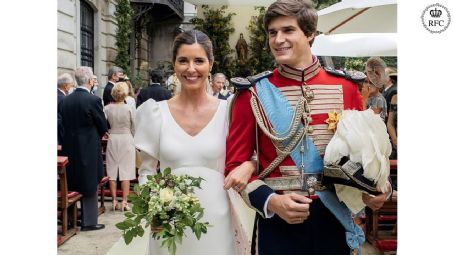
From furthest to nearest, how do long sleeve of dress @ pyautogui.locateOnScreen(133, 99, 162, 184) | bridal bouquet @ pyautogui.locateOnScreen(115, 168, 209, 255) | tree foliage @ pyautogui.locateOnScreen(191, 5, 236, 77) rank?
tree foliage @ pyautogui.locateOnScreen(191, 5, 236, 77)
long sleeve of dress @ pyautogui.locateOnScreen(133, 99, 162, 184)
bridal bouquet @ pyautogui.locateOnScreen(115, 168, 209, 255)

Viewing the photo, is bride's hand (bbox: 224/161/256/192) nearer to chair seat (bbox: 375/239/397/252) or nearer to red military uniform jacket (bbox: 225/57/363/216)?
red military uniform jacket (bbox: 225/57/363/216)

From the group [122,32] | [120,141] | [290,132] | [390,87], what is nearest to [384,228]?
[390,87]

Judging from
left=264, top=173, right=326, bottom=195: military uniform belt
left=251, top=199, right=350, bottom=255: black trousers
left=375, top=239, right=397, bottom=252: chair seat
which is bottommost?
left=375, top=239, right=397, bottom=252: chair seat

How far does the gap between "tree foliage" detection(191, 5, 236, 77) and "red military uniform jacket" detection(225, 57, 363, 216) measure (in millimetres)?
19518

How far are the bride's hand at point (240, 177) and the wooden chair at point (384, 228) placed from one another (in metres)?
3.64

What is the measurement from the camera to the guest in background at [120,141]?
8.23 m

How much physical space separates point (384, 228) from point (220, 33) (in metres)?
16.5

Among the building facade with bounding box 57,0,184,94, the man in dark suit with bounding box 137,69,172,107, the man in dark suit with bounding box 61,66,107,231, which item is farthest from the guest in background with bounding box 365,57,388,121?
the building facade with bounding box 57,0,184,94

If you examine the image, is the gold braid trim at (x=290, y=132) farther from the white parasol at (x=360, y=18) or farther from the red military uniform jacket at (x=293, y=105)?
the white parasol at (x=360, y=18)

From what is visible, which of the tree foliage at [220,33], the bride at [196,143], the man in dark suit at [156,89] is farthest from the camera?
the tree foliage at [220,33]

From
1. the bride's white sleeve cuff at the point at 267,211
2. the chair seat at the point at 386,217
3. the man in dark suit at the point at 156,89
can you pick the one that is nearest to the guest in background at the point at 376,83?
the chair seat at the point at 386,217
